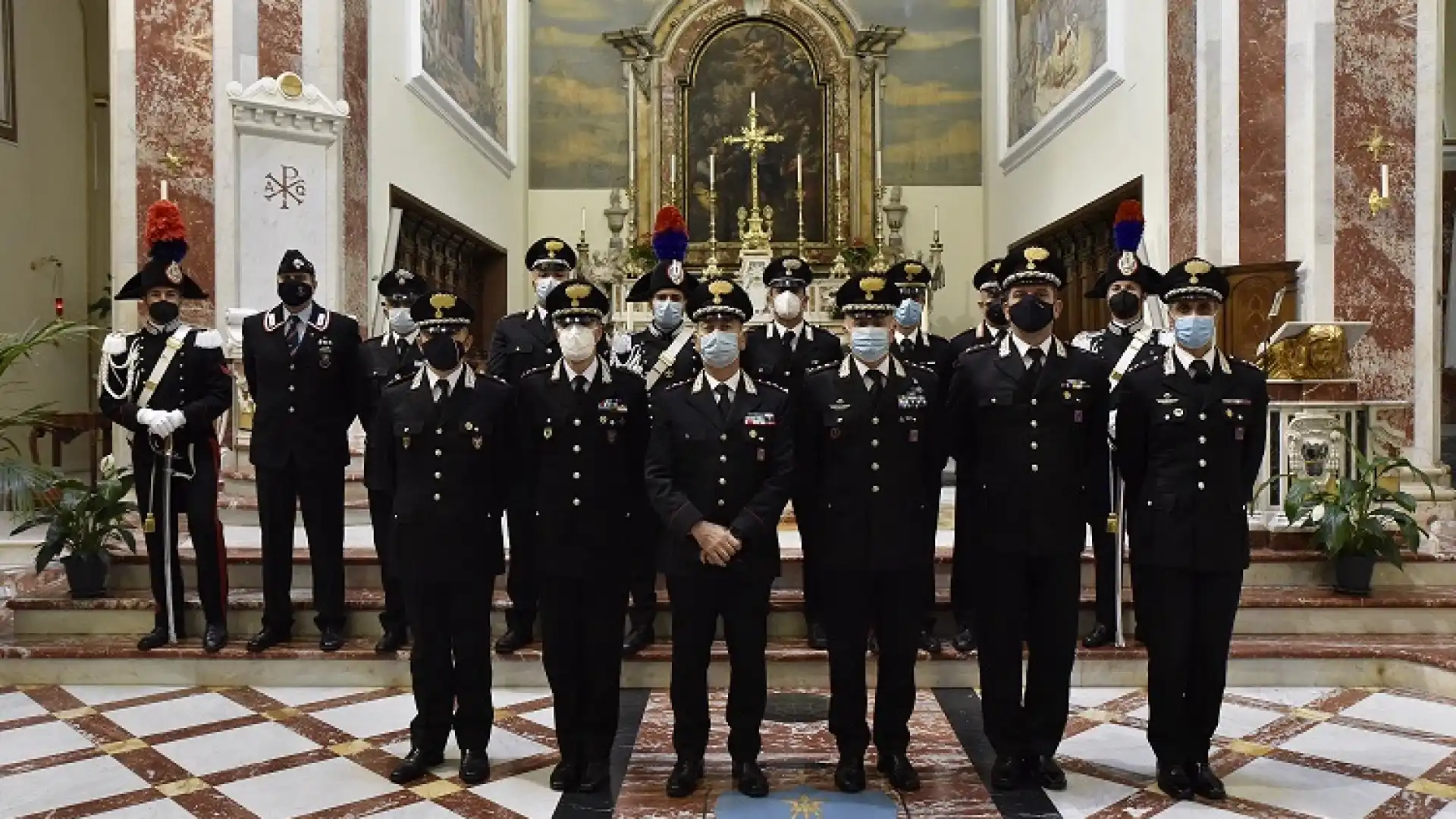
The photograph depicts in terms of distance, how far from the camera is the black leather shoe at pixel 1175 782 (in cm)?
398

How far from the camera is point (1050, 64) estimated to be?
12.6m

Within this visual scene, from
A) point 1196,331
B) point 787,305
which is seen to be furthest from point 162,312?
point 1196,331

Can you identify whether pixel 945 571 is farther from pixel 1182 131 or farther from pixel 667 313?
pixel 1182 131

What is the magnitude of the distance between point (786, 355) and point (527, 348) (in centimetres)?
124

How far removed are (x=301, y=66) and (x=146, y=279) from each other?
14.0 feet

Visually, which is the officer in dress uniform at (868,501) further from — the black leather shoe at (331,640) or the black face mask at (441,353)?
the black leather shoe at (331,640)

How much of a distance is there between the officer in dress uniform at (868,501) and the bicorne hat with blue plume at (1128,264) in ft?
4.96

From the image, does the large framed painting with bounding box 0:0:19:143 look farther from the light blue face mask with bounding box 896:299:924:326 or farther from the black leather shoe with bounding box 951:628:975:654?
the black leather shoe with bounding box 951:628:975:654

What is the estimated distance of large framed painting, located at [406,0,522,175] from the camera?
11227mm

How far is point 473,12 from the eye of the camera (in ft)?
43.5

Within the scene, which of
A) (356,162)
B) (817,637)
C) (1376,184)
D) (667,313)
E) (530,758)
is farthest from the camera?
(356,162)

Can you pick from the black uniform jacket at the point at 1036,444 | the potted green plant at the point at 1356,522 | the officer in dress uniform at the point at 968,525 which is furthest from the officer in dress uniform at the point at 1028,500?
the potted green plant at the point at 1356,522

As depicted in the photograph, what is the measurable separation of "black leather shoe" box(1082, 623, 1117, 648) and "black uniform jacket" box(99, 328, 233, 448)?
170 inches

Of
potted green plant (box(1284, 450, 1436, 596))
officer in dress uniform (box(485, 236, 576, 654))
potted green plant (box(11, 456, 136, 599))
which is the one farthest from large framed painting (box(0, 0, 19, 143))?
potted green plant (box(1284, 450, 1436, 596))
